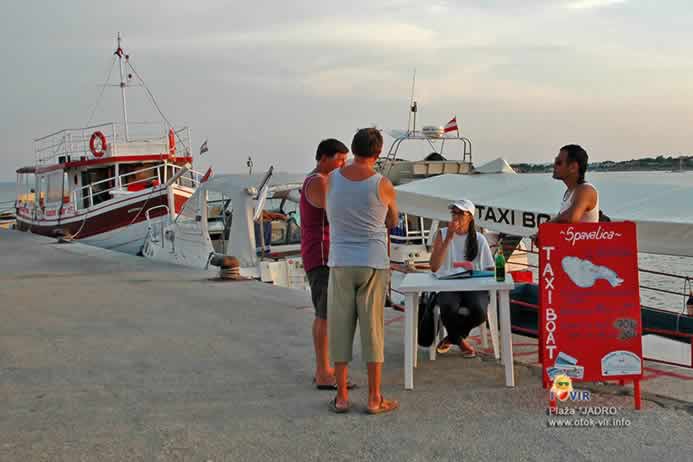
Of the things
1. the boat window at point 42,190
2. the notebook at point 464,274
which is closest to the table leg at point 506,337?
the notebook at point 464,274

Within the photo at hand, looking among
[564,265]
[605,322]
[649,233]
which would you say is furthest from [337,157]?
[649,233]

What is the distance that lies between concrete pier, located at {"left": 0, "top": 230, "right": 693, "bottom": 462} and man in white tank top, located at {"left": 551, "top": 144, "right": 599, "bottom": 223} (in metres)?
1.20

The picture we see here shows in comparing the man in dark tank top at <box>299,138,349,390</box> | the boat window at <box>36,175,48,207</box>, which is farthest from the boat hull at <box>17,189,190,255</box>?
the man in dark tank top at <box>299,138,349,390</box>

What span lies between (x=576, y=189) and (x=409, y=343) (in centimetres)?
157

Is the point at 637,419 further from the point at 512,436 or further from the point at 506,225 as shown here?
the point at 506,225

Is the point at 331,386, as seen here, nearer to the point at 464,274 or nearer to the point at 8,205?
the point at 464,274

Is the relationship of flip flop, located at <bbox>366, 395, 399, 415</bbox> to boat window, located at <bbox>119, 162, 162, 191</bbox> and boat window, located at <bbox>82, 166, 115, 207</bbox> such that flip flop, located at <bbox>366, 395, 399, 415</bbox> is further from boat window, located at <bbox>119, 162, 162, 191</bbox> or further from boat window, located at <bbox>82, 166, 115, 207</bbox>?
boat window, located at <bbox>82, 166, 115, 207</bbox>

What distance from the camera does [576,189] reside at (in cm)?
505

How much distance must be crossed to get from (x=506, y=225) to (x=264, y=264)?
5.50 metres

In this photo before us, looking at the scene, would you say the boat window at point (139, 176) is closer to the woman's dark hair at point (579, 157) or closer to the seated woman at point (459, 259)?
the seated woman at point (459, 259)

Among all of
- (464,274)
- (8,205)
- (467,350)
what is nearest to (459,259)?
(464,274)

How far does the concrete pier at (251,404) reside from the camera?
407cm

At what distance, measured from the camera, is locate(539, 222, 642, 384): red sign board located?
4.66m

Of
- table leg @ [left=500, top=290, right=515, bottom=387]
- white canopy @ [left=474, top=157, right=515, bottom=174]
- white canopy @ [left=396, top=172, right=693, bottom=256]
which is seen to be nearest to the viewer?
table leg @ [left=500, top=290, right=515, bottom=387]
